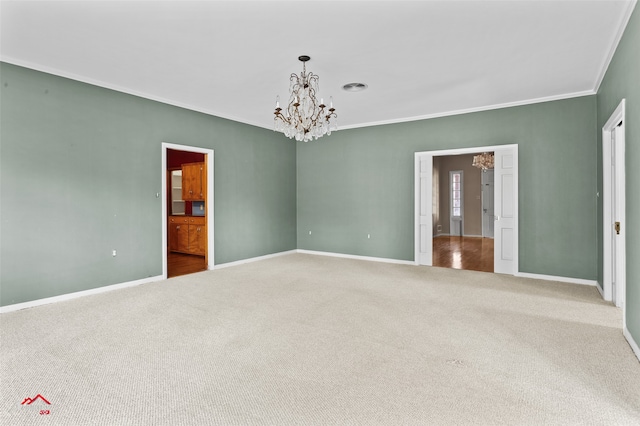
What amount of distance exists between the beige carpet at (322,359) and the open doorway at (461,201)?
6.32 meters

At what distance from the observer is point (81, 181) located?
4.50 metres

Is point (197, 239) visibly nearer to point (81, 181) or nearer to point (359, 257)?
point (81, 181)

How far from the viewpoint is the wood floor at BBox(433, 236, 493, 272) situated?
6.55 m

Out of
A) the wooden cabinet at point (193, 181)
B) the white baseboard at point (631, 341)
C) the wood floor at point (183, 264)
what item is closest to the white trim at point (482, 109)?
the wooden cabinet at point (193, 181)

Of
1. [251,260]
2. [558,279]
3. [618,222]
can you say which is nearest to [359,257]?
[251,260]

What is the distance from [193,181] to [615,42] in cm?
706

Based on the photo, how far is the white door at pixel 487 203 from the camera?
35.1 feet

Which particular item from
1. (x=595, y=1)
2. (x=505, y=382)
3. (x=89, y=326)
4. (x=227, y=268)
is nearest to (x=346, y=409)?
(x=505, y=382)

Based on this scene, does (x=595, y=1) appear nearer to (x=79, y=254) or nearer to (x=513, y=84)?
(x=513, y=84)

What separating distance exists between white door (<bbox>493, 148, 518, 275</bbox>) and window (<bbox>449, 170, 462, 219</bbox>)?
572 cm

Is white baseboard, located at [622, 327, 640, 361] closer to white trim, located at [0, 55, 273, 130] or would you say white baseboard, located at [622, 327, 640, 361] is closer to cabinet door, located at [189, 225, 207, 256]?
white trim, located at [0, 55, 273, 130]

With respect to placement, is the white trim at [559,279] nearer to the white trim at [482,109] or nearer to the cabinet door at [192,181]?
the white trim at [482,109]

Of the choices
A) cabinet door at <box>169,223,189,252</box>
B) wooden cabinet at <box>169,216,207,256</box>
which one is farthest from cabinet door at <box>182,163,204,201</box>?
cabinet door at <box>169,223,189,252</box>

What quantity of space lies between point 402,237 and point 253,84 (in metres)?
3.95
